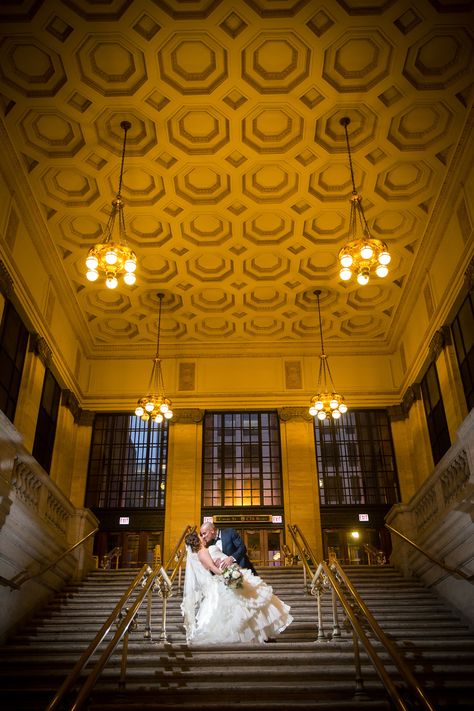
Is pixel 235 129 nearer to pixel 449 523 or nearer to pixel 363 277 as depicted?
pixel 363 277

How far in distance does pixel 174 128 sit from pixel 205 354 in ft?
28.6

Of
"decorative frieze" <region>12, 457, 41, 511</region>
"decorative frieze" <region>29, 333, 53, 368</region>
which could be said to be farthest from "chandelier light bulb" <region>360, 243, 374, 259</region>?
"decorative frieze" <region>29, 333, 53, 368</region>

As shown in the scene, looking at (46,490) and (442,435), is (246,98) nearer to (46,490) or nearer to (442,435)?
(46,490)

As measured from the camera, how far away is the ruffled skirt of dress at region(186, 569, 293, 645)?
757 cm

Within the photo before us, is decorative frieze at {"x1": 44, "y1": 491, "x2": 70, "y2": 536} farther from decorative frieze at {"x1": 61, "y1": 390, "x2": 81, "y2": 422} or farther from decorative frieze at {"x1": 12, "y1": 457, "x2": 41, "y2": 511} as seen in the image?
decorative frieze at {"x1": 61, "y1": 390, "x2": 81, "y2": 422}

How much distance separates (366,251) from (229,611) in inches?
229

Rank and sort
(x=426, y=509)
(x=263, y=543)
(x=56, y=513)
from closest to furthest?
(x=426, y=509), (x=56, y=513), (x=263, y=543)

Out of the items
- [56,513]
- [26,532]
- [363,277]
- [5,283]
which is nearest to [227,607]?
[26,532]

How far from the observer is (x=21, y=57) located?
34.3ft

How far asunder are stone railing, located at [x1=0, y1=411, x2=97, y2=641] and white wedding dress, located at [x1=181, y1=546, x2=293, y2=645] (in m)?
2.91

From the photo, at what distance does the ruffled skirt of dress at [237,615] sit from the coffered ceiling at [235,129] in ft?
27.9

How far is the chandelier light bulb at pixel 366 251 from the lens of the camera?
976 centimetres

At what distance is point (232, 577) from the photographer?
25.6 ft

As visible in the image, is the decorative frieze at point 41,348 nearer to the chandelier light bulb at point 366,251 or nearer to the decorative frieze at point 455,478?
the chandelier light bulb at point 366,251
